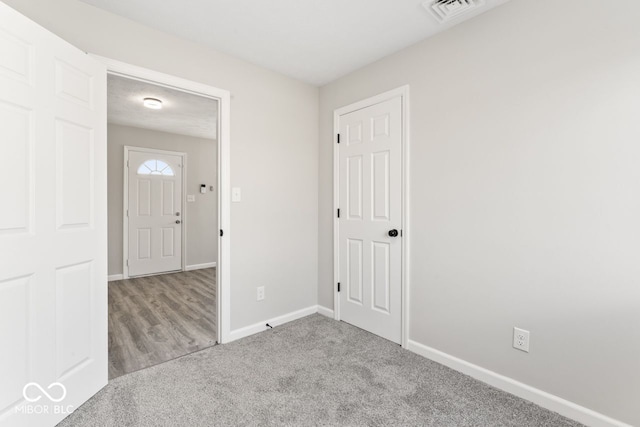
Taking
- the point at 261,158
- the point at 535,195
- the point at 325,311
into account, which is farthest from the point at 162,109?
the point at 535,195

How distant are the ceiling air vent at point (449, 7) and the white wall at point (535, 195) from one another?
14 centimetres

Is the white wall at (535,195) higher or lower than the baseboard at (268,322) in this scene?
higher

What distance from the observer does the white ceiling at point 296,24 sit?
6.16ft

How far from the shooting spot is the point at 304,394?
5.88 feet

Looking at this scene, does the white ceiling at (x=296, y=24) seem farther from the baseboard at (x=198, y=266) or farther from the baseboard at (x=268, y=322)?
the baseboard at (x=198, y=266)

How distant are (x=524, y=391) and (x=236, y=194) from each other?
246 cm

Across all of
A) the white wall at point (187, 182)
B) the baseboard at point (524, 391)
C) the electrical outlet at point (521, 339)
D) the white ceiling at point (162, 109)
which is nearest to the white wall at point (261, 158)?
the white ceiling at point (162, 109)

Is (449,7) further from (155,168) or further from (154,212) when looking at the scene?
(154,212)

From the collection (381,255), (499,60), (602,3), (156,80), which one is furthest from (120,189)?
(602,3)

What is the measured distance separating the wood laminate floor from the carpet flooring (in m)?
0.23

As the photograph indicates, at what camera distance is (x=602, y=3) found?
1500 mm

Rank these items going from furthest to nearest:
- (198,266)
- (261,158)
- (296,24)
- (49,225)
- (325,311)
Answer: (198,266) → (325,311) → (261,158) → (296,24) → (49,225)

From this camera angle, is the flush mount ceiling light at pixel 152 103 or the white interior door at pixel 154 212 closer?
the flush mount ceiling light at pixel 152 103

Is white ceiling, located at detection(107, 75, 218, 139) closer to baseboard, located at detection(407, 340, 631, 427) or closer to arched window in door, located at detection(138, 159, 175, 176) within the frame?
arched window in door, located at detection(138, 159, 175, 176)
